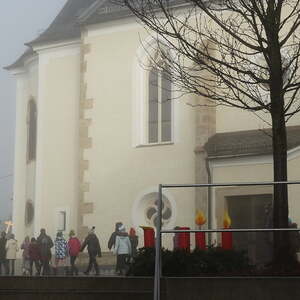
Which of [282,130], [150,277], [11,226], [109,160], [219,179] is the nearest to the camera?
[150,277]

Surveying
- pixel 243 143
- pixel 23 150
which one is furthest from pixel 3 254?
pixel 243 143

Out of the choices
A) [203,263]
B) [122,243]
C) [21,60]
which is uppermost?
[21,60]

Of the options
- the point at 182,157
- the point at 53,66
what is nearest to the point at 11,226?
the point at 53,66

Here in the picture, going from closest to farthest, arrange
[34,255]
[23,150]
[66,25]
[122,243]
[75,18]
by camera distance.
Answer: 1. [122,243]
2. [34,255]
3. [66,25]
4. [75,18]
5. [23,150]

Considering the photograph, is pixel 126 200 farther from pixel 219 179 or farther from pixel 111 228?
pixel 219 179

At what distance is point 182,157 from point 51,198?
6.19 metres

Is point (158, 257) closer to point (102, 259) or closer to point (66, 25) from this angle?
point (102, 259)

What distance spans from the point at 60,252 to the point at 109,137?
179 inches

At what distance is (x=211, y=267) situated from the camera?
29.7 feet

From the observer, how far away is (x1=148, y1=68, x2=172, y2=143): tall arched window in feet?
80.2

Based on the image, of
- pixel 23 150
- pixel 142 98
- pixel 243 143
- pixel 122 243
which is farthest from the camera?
pixel 23 150

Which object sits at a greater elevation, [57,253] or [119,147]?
[119,147]

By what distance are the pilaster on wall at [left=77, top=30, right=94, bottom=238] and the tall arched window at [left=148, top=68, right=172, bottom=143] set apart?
7.58 feet

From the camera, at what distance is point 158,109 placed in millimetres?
24844
